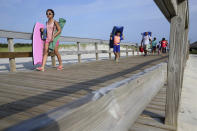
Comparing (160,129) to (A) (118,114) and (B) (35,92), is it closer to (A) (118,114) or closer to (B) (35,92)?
(A) (118,114)

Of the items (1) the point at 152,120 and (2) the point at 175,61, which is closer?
(2) the point at 175,61

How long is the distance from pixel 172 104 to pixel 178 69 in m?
0.48

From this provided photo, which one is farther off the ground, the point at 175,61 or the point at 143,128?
the point at 175,61

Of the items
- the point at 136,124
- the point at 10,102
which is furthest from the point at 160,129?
the point at 10,102

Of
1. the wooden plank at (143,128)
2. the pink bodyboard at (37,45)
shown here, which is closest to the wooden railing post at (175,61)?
the wooden plank at (143,128)

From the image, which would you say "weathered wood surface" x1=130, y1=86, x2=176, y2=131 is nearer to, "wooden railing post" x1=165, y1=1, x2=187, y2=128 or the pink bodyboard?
"wooden railing post" x1=165, y1=1, x2=187, y2=128

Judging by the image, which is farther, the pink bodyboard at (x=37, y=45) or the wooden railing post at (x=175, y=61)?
the pink bodyboard at (x=37, y=45)

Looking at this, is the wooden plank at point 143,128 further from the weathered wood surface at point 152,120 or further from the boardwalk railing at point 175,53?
the boardwalk railing at point 175,53

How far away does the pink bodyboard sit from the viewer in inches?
185

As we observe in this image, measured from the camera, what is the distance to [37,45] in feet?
15.6

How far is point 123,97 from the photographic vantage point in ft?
3.39

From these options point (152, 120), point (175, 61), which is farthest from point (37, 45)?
point (175, 61)

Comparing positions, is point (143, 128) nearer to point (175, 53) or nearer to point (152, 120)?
point (152, 120)

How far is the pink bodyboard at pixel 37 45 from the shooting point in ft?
15.4
